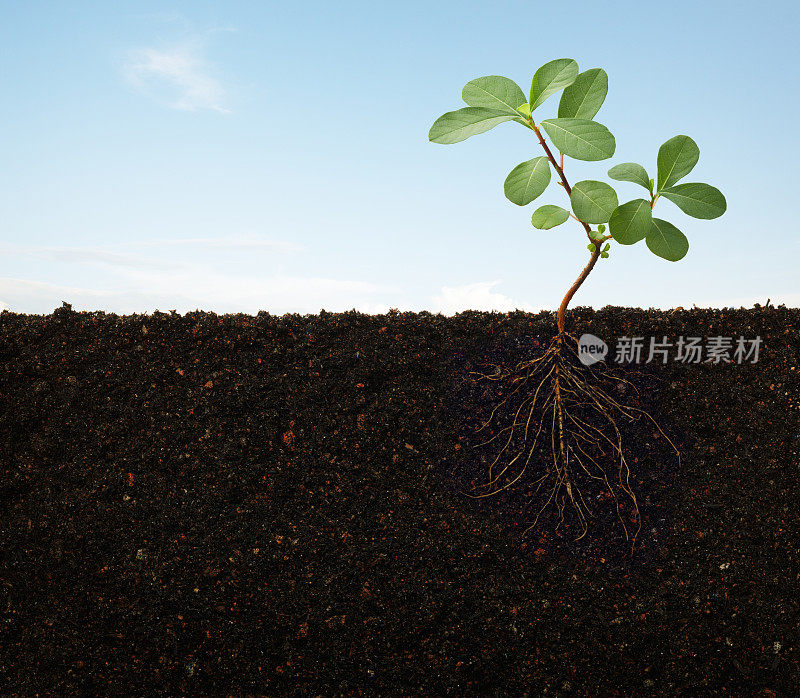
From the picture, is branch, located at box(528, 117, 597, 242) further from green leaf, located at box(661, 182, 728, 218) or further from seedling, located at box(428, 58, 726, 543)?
green leaf, located at box(661, 182, 728, 218)

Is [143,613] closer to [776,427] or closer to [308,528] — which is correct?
[308,528]

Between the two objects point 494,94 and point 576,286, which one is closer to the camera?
point 494,94

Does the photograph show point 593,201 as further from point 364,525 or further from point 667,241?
point 364,525

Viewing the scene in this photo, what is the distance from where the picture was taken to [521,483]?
1648mm

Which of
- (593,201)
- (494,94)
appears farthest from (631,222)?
(494,94)

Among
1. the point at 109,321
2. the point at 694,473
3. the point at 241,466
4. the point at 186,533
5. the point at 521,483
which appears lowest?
the point at 186,533

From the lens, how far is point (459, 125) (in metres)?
1.38

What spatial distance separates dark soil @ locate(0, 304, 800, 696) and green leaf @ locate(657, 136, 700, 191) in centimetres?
47

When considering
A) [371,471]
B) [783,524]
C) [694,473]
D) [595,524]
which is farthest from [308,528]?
[783,524]

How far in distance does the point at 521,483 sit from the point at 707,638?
0.65 meters

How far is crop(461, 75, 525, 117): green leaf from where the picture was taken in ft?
4.66

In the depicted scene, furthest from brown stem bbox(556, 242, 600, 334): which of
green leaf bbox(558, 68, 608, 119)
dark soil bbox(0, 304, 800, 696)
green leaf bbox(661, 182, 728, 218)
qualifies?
green leaf bbox(558, 68, 608, 119)

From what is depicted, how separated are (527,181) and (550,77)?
0.93 feet

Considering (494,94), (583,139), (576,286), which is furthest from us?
(576,286)
